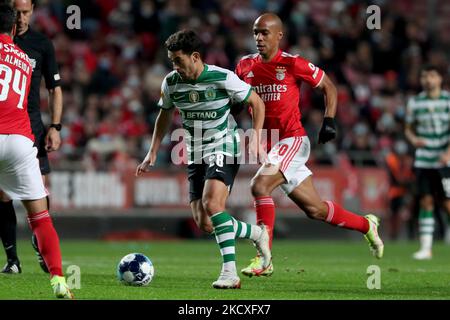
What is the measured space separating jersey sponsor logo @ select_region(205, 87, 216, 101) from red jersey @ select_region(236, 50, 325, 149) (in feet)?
4.26

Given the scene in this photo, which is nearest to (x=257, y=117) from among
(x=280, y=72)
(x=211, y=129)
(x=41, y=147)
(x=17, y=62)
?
(x=211, y=129)

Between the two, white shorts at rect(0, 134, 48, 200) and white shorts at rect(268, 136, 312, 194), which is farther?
white shorts at rect(268, 136, 312, 194)

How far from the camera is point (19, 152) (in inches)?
278

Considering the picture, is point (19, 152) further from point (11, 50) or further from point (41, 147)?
point (41, 147)

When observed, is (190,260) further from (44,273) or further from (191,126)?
(191,126)

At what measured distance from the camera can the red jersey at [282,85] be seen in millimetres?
9812

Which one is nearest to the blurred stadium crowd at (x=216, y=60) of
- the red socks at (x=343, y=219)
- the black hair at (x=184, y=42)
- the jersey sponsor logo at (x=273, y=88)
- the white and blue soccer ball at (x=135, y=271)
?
the red socks at (x=343, y=219)

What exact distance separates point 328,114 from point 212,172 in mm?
1731

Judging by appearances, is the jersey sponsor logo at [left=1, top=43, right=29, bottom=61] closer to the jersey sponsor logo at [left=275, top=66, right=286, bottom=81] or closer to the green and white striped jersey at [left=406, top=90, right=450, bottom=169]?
the jersey sponsor logo at [left=275, top=66, right=286, bottom=81]

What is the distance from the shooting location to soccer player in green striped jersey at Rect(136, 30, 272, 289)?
27.4 feet

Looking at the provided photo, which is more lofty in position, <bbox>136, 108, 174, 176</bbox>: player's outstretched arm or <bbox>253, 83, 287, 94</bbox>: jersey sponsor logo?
<bbox>253, 83, 287, 94</bbox>: jersey sponsor logo

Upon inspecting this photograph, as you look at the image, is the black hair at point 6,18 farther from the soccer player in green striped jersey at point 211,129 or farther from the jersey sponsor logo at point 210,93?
the jersey sponsor logo at point 210,93

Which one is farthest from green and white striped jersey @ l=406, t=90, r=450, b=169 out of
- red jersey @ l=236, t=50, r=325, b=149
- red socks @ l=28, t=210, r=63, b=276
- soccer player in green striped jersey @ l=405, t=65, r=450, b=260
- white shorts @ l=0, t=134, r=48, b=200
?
white shorts @ l=0, t=134, r=48, b=200

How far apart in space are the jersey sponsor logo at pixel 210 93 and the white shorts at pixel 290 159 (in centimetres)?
129
